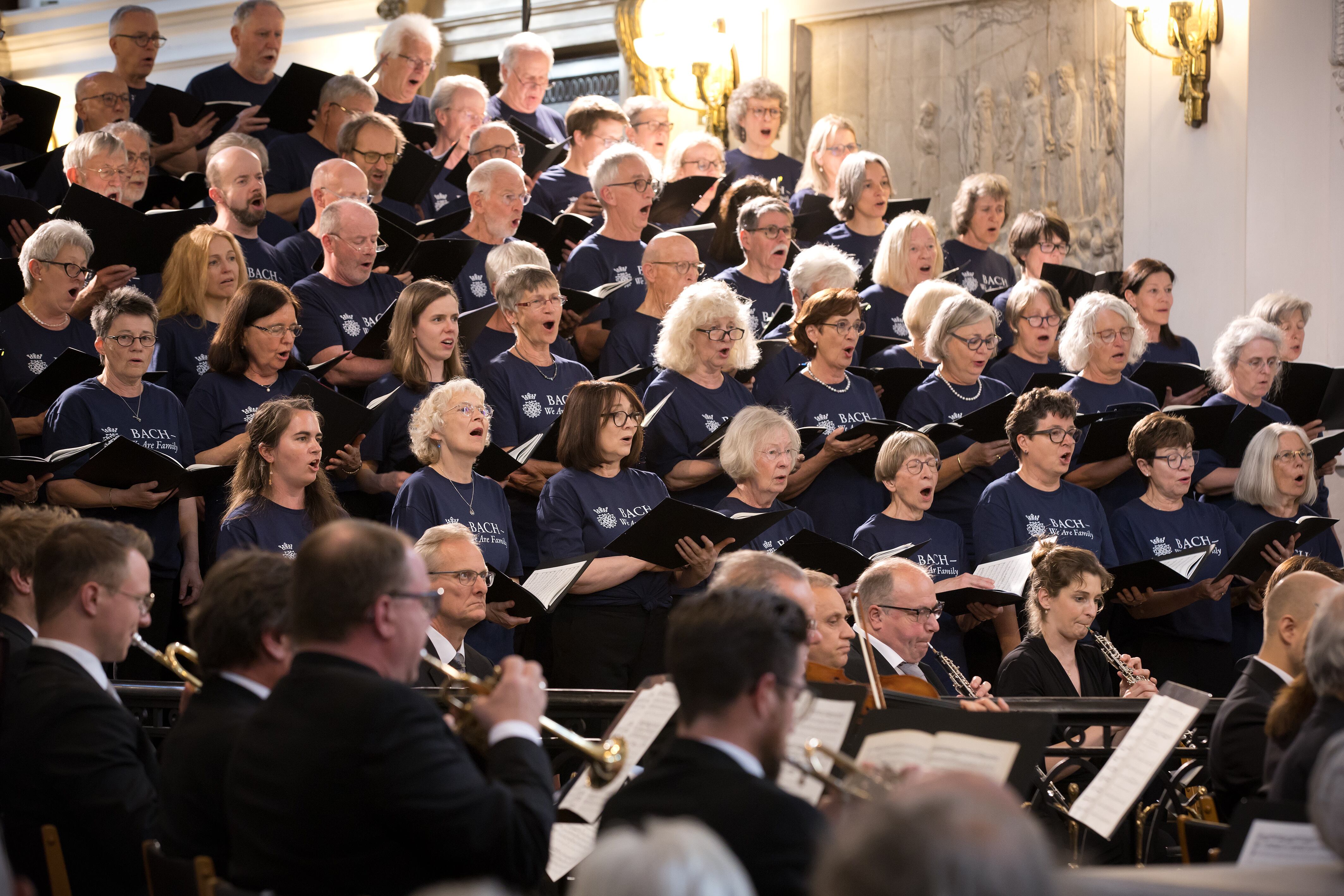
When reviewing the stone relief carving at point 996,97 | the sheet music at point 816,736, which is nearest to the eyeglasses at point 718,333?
the sheet music at point 816,736

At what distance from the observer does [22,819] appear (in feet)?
8.81

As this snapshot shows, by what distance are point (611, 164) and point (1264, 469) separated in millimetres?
2831

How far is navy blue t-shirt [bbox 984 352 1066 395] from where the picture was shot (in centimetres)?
619

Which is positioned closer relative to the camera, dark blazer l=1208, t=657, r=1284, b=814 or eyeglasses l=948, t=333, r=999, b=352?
dark blazer l=1208, t=657, r=1284, b=814

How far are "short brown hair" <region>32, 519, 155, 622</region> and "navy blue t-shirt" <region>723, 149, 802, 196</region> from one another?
537 centimetres

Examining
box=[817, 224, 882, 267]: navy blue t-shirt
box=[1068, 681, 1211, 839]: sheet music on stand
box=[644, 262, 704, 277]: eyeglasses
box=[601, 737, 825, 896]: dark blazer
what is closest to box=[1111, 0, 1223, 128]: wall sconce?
box=[817, 224, 882, 267]: navy blue t-shirt

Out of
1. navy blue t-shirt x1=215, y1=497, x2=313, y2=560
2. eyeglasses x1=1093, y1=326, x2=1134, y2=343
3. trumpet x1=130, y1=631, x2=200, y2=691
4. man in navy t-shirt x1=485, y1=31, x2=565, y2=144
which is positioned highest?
man in navy t-shirt x1=485, y1=31, x2=565, y2=144

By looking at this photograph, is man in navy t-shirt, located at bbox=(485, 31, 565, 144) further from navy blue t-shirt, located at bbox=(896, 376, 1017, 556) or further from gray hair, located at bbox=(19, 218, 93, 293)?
gray hair, located at bbox=(19, 218, 93, 293)

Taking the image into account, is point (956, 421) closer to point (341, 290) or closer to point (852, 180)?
point (852, 180)

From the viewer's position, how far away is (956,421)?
560cm

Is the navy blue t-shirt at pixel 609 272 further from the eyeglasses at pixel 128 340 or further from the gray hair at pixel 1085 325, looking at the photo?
the eyeglasses at pixel 128 340

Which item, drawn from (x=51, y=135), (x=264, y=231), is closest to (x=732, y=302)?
(x=264, y=231)

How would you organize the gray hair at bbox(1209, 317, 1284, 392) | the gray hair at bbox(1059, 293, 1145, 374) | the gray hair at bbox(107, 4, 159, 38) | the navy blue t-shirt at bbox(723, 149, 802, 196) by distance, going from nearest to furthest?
the gray hair at bbox(1059, 293, 1145, 374) → the gray hair at bbox(1209, 317, 1284, 392) → the gray hair at bbox(107, 4, 159, 38) → the navy blue t-shirt at bbox(723, 149, 802, 196)

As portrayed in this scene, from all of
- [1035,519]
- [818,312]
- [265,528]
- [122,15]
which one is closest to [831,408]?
[818,312]
